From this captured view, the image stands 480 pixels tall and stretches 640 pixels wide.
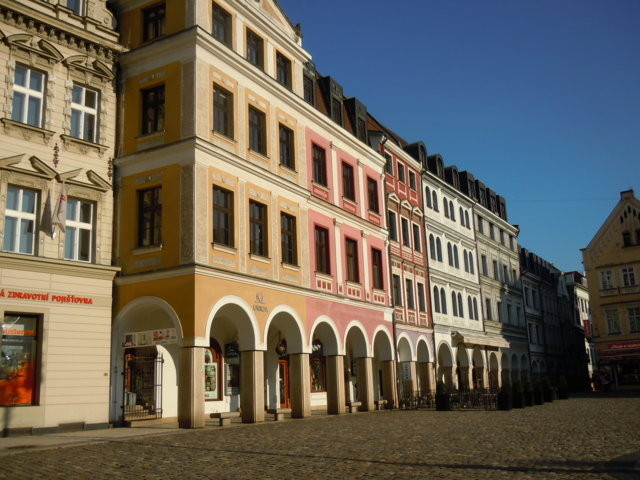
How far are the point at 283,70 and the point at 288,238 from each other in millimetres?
7451

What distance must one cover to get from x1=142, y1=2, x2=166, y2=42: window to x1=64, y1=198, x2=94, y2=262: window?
21.8ft

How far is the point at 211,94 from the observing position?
75.3 feet

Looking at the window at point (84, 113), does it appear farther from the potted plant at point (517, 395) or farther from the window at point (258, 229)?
the potted plant at point (517, 395)

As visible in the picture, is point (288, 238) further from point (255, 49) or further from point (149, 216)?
point (255, 49)

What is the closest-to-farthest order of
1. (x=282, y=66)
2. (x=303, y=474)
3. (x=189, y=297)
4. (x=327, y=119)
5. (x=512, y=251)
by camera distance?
(x=303, y=474) < (x=189, y=297) < (x=282, y=66) < (x=327, y=119) < (x=512, y=251)

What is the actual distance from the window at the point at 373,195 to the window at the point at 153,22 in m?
14.8

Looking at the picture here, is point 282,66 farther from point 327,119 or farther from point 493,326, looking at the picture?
point 493,326

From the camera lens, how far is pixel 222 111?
23.8 meters

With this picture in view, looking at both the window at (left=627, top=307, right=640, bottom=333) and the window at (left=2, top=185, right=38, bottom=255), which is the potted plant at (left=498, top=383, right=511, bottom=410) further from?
the window at (left=627, top=307, right=640, bottom=333)

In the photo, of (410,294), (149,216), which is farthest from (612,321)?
(149,216)

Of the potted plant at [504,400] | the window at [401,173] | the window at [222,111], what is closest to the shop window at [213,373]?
the window at [222,111]

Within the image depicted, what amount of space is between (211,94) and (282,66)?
642cm

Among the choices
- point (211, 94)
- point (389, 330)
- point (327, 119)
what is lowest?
point (389, 330)

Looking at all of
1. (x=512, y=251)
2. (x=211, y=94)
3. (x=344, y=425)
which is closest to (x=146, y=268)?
(x=211, y=94)
